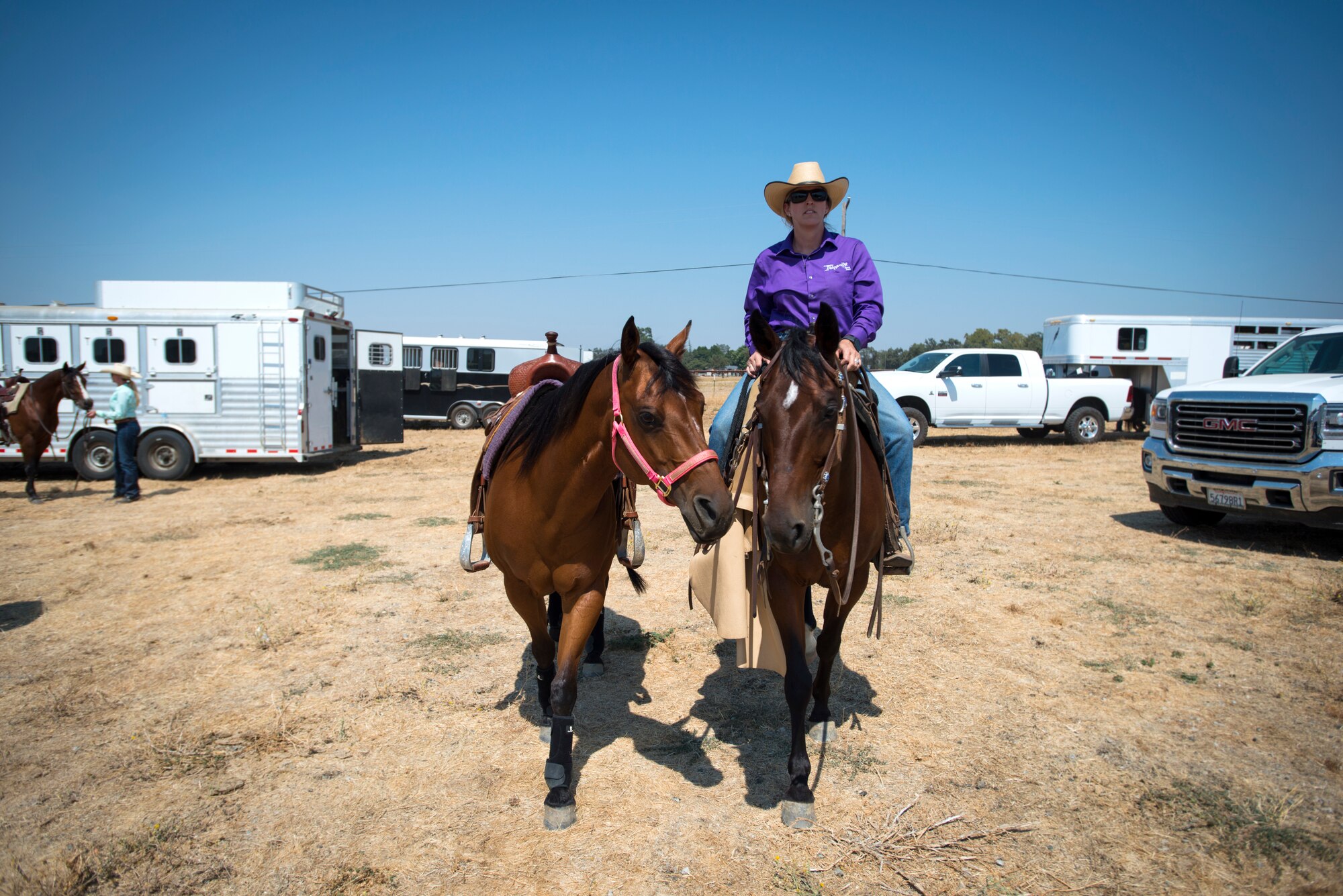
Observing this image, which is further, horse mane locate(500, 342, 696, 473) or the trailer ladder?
the trailer ladder

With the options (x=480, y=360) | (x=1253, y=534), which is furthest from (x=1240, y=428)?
(x=480, y=360)

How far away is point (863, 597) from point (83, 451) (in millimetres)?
13871

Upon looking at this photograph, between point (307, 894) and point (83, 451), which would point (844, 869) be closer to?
point (307, 894)

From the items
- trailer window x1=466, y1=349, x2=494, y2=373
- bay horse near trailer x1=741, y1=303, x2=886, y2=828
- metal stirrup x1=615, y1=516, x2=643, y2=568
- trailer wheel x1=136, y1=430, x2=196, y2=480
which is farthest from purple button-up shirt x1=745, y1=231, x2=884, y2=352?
trailer window x1=466, y1=349, x2=494, y2=373

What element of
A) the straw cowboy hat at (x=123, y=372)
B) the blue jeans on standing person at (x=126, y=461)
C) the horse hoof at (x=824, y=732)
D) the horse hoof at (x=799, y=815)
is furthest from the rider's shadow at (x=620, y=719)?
the straw cowboy hat at (x=123, y=372)

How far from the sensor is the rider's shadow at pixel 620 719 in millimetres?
3559

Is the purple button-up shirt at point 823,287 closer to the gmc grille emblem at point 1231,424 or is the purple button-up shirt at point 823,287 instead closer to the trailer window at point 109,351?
the gmc grille emblem at point 1231,424

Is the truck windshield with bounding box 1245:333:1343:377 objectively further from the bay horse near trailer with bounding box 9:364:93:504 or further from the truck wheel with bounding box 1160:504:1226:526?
the bay horse near trailer with bounding box 9:364:93:504

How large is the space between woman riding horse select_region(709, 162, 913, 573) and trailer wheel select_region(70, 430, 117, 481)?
44.4ft

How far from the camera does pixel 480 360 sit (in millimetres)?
22594

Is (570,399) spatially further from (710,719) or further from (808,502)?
(710,719)

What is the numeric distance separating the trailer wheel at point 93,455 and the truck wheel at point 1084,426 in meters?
20.6

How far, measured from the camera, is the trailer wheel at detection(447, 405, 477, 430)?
72.1 ft

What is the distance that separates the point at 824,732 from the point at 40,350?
15554 mm
